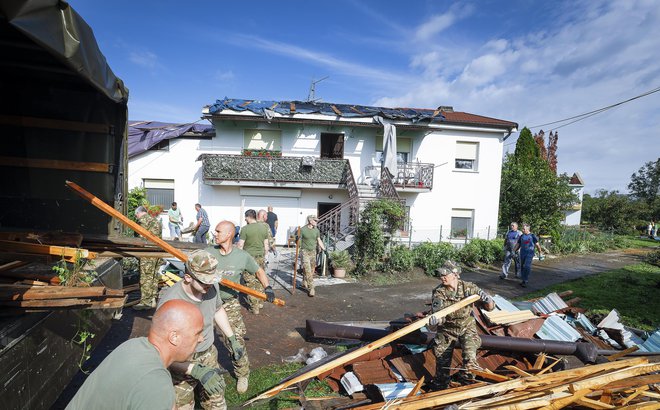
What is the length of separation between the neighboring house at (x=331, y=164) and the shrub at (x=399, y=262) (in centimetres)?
368

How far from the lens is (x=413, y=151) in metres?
16.8

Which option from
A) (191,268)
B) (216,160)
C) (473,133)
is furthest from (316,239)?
(473,133)

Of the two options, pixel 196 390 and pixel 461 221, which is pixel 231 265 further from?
pixel 461 221

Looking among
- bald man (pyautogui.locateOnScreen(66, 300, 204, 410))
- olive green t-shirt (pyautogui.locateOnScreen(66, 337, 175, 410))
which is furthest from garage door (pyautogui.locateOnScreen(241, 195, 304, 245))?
olive green t-shirt (pyautogui.locateOnScreen(66, 337, 175, 410))

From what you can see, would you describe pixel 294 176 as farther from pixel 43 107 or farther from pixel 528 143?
pixel 528 143

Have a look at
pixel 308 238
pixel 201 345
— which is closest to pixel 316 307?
pixel 308 238

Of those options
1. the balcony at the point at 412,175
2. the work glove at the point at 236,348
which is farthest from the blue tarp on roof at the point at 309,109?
the work glove at the point at 236,348

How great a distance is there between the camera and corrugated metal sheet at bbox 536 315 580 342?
5066 millimetres

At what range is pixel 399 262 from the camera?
10.8 meters

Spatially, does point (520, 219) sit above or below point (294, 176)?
below

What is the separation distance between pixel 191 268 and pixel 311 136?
13932 mm

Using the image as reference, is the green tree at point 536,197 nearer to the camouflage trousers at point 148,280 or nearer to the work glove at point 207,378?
the camouflage trousers at point 148,280

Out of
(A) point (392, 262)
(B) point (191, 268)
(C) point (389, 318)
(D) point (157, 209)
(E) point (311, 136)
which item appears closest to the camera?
(B) point (191, 268)

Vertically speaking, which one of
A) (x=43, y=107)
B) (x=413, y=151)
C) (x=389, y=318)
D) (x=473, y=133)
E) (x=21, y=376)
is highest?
(x=473, y=133)
